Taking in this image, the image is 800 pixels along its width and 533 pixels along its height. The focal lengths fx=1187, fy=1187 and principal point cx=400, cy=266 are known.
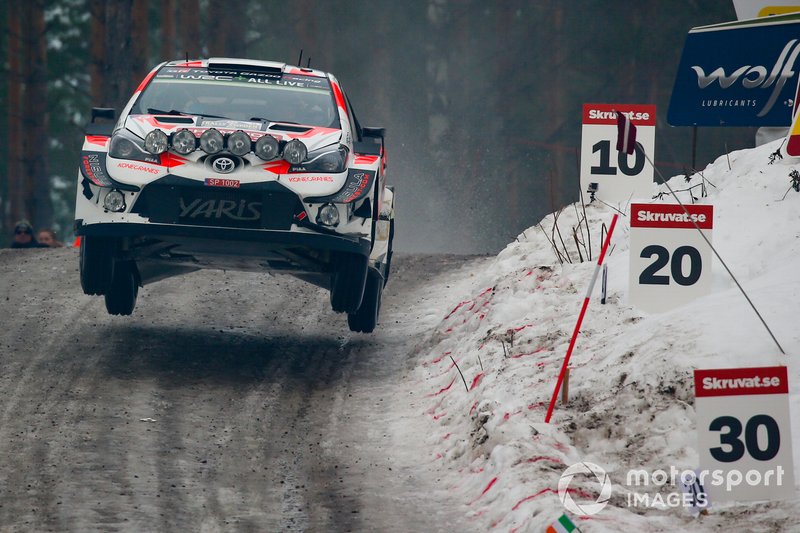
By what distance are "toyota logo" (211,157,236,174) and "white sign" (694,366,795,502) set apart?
13.8 ft

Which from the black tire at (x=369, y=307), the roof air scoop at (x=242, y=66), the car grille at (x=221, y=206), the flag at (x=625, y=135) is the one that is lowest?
the black tire at (x=369, y=307)

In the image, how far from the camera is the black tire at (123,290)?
10.0m

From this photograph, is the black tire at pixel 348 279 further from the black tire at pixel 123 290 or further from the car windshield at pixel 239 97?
the black tire at pixel 123 290

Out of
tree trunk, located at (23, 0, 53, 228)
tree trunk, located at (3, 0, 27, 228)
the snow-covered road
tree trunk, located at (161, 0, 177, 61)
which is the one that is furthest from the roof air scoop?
tree trunk, located at (3, 0, 27, 228)

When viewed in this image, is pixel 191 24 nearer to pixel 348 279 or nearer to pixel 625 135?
pixel 348 279

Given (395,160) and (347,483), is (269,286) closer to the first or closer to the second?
(347,483)

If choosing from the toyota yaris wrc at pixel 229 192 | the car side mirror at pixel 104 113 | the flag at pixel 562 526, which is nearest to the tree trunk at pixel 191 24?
the car side mirror at pixel 104 113

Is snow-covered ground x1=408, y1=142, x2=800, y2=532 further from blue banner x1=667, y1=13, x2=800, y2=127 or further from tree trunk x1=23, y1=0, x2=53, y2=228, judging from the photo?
tree trunk x1=23, y1=0, x2=53, y2=228

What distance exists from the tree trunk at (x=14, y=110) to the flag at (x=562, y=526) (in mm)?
32322

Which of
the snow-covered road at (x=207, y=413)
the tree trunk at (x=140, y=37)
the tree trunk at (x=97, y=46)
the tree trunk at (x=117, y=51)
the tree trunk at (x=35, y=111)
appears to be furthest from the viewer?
the tree trunk at (x=35, y=111)

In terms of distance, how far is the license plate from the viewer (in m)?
8.54

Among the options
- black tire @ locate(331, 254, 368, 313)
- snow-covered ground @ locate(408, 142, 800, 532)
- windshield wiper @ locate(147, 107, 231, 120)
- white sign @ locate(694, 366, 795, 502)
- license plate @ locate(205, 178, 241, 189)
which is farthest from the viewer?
windshield wiper @ locate(147, 107, 231, 120)

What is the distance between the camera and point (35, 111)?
34969mm

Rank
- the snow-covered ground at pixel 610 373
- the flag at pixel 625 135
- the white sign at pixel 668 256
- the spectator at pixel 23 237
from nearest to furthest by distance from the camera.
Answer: the snow-covered ground at pixel 610 373 < the flag at pixel 625 135 < the white sign at pixel 668 256 < the spectator at pixel 23 237
